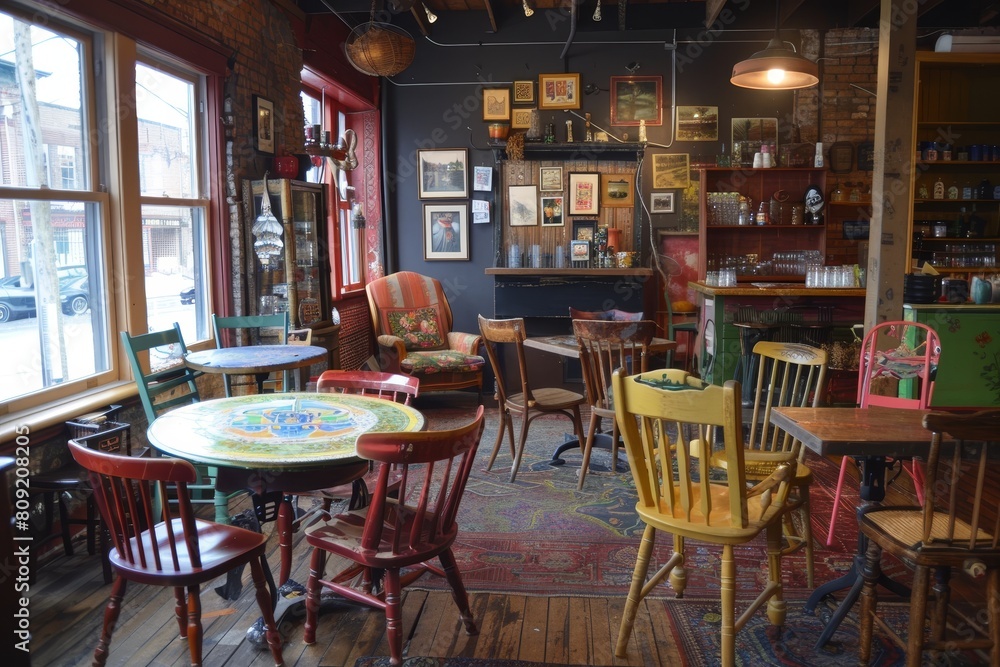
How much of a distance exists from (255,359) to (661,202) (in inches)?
192

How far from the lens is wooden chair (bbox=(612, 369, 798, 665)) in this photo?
223 cm

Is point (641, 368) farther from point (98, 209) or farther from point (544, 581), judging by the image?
point (98, 209)

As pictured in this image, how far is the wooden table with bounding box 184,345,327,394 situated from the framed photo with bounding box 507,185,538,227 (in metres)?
3.58

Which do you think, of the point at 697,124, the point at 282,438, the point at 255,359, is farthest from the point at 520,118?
the point at 282,438

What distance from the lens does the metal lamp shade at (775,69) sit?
15.8 ft

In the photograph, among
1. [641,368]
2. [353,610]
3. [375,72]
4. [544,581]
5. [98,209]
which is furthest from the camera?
[375,72]

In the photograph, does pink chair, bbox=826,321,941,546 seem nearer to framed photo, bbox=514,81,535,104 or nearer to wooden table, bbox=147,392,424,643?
wooden table, bbox=147,392,424,643

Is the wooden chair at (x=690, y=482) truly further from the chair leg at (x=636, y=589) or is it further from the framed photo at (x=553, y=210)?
the framed photo at (x=553, y=210)

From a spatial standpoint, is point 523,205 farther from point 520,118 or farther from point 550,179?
point 520,118

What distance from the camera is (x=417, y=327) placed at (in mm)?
7211

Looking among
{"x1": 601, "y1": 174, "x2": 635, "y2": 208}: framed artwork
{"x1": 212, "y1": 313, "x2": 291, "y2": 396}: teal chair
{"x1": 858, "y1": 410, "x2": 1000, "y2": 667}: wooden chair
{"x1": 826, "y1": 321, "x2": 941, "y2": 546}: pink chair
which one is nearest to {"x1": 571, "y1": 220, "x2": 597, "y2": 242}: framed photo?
{"x1": 601, "y1": 174, "x2": 635, "y2": 208}: framed artwork

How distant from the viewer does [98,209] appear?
3.84 metres

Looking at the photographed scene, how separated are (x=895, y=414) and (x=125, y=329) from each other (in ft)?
12.0

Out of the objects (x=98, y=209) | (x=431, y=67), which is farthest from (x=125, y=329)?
(x=431, y=67)
